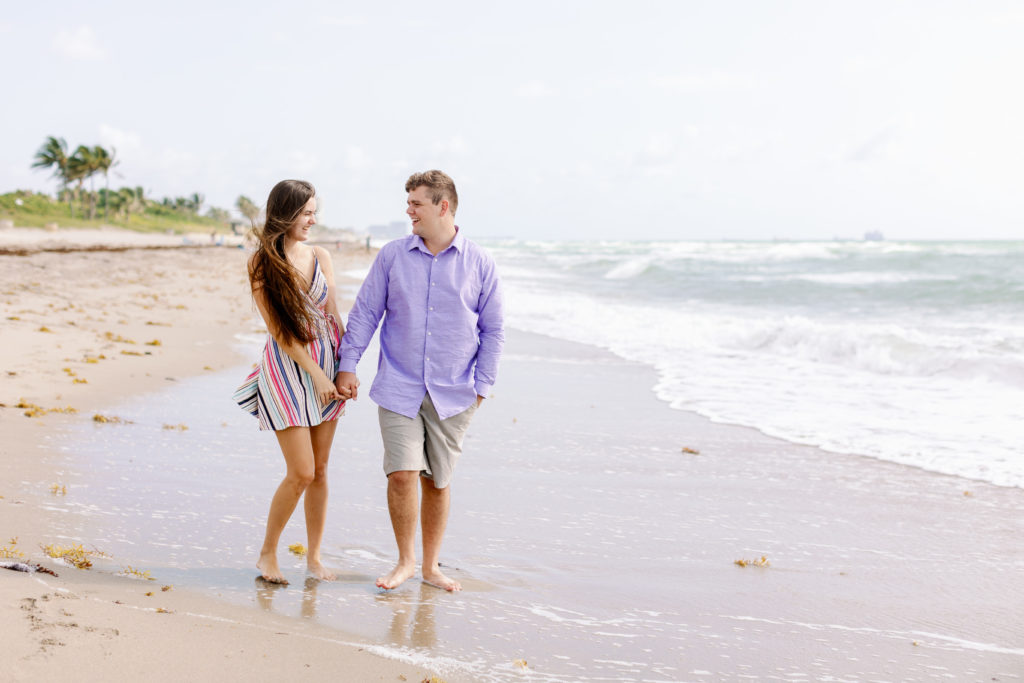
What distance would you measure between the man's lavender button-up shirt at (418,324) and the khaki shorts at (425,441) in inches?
2.0

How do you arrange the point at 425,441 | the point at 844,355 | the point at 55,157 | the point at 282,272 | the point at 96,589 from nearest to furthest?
the point at 96,589
the point at 282,272
the point at 425,441
the point at 844,355
the point at 55,157

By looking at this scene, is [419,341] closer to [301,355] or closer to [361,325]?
[361,325]

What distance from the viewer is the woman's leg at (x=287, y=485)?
3559 mm

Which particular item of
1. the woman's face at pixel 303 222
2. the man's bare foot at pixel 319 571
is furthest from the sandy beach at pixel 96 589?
the woman's face at pixel 303 222

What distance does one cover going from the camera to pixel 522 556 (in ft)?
13.5

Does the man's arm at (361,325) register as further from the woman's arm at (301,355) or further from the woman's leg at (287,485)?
the woman's leg at (287,485)

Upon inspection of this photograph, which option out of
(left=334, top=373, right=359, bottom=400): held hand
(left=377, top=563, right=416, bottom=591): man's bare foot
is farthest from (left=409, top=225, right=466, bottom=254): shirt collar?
(left=377, top=563, right=416, bottom=591): man's bare foot

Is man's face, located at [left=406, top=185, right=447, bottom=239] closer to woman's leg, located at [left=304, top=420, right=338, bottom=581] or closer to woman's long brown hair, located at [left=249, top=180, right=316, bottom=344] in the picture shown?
woman's long brown hair, located at [left=249, top=180, right=316, bottom=344]

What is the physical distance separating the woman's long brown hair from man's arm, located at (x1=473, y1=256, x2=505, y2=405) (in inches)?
27.1

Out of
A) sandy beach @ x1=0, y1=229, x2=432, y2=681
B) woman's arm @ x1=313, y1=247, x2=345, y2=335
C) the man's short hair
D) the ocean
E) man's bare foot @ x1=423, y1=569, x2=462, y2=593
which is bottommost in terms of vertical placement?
man's bare foot @ x1=423, y1=569, x2=462, y2=593

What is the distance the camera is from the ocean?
7230 mm

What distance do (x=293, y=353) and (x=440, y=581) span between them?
1.09 m

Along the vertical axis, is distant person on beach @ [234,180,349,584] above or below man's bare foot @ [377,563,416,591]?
above

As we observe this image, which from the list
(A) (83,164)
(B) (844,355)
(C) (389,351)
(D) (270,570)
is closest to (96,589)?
(D) (270,570)
